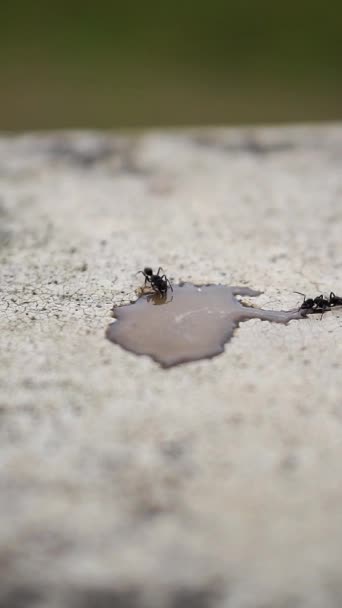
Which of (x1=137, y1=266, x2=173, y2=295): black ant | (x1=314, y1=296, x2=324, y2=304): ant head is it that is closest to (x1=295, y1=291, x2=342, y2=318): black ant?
(x1=314, y1=296, x2=324, y2=304): ant head

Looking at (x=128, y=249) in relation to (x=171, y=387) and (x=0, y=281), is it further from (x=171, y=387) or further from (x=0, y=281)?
(x=171, y=387)

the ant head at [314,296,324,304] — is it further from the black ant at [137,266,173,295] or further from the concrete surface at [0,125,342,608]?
the black ant at [137,266,173,295]

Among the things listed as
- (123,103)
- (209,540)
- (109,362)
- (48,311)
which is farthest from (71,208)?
(123,103)

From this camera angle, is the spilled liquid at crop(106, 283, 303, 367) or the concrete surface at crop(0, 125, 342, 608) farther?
the spilled liquid at crop(106, 283, 303, 367)

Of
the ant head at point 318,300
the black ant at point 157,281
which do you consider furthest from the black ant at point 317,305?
the black ant at point 157,281

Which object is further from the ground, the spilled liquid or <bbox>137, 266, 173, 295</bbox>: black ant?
<bbox>137, 266, 173, 295</bbox>: black ant

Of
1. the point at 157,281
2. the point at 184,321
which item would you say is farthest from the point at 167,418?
the point at 157,281
